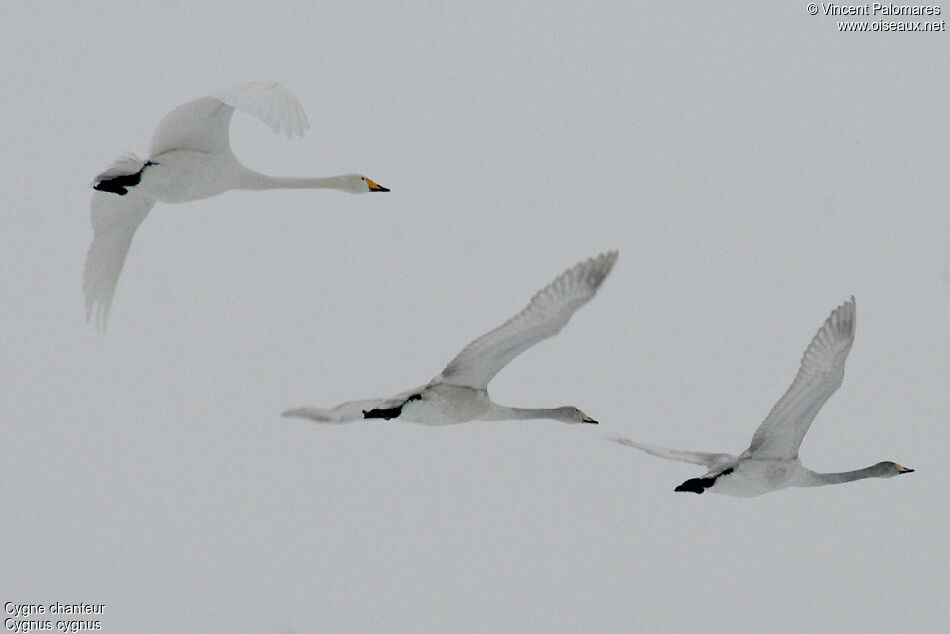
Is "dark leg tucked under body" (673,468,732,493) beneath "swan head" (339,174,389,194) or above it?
beneath

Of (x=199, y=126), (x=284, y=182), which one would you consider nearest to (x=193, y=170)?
(x=199, y=126)

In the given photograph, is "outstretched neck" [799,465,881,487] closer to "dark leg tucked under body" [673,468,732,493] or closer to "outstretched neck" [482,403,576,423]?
"dark leg tucked under body" [673,468,732,493]

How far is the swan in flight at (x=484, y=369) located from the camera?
17859 mm

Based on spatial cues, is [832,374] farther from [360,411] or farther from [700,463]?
[360,411]

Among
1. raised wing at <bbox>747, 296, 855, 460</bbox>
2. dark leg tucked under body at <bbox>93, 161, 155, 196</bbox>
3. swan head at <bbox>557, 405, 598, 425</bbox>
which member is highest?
dark leg tucked under body at <bbox>93, 161, 155, 196</bbox>

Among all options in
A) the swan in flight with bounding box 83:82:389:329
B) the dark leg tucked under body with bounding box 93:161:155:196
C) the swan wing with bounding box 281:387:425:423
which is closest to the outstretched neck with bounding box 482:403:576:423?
the swan wing with bounding box 281:387:425:423

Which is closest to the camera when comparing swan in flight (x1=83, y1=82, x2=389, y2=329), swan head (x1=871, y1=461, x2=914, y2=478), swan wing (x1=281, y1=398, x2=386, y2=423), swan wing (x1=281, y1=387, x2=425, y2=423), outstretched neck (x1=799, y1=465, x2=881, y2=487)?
swan in flight (x1=83, y1=82, x2=389, y2=329)

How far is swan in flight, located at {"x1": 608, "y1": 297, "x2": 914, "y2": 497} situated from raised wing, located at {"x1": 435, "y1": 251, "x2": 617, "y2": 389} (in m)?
→ 2.29

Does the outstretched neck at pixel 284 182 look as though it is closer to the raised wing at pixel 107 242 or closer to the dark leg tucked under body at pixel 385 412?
the raised wing at pixel 107 242

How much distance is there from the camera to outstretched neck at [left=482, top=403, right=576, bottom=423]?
64.1 feet

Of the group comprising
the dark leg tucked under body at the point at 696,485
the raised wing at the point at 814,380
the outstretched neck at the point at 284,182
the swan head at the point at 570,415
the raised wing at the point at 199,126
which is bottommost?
the dark leg tucked under body at the point at 696,485

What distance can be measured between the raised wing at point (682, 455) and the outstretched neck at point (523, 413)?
59 cm

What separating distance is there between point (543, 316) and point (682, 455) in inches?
129

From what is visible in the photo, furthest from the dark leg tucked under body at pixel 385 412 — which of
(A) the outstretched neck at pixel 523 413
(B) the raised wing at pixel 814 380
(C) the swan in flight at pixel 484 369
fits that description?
(B) the raised wing at pixel 814 380
